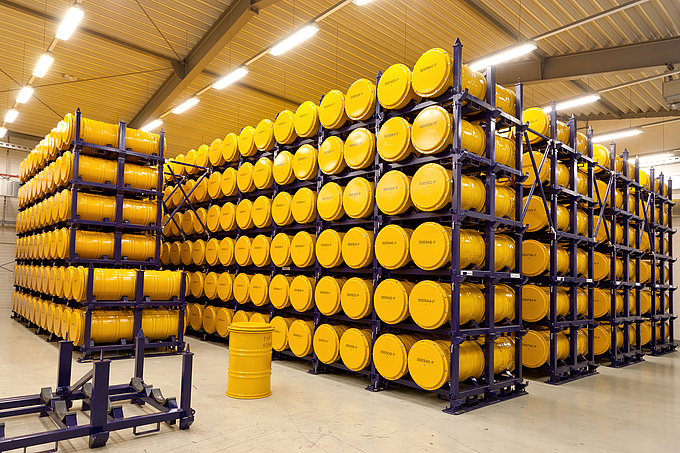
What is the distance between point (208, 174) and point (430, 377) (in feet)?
24.3

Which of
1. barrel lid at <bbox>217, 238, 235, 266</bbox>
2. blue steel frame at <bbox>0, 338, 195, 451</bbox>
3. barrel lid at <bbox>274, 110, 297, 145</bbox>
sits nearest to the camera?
blue steel frame at <bbox>0, 338, 195, 451</bbox>

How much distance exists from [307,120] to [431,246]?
350 centimetres

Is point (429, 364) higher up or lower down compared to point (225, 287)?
lower down

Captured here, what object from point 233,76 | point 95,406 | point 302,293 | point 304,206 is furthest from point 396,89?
point 233,76

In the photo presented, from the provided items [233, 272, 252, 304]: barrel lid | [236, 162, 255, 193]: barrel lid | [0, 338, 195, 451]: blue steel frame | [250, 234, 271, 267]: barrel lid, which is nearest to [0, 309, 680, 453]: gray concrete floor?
[0, 338, 195, 451]: blue steel frame

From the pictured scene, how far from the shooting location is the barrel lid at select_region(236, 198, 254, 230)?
954 cm

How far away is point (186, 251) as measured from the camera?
37.8ft

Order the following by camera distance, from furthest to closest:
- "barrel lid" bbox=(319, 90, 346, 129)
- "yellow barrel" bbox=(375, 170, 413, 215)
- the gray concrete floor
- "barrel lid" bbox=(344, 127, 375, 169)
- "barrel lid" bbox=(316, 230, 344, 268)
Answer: "barrel lid" bbox=(319, 90, 346, 129), "barrel lid" bbox=(316, 230, 344, 268), "barrel lid" bbox=(344, 127, 375, 169), "yellow barrel" bbox=(375, 170, 413, 215), the gray concrete floor

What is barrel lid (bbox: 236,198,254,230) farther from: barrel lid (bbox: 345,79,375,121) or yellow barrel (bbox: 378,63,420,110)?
yellow barrel (bbox: 378,63,420,110)

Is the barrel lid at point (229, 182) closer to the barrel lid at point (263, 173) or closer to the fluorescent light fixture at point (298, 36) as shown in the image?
the barrel lid at point (263, 173)

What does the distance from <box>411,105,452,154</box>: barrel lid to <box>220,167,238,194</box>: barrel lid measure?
16.1 feet

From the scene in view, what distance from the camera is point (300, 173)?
827cm

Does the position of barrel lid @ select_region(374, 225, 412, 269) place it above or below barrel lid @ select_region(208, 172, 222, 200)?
below

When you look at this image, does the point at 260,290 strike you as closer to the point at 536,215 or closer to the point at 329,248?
the point at 329,248
